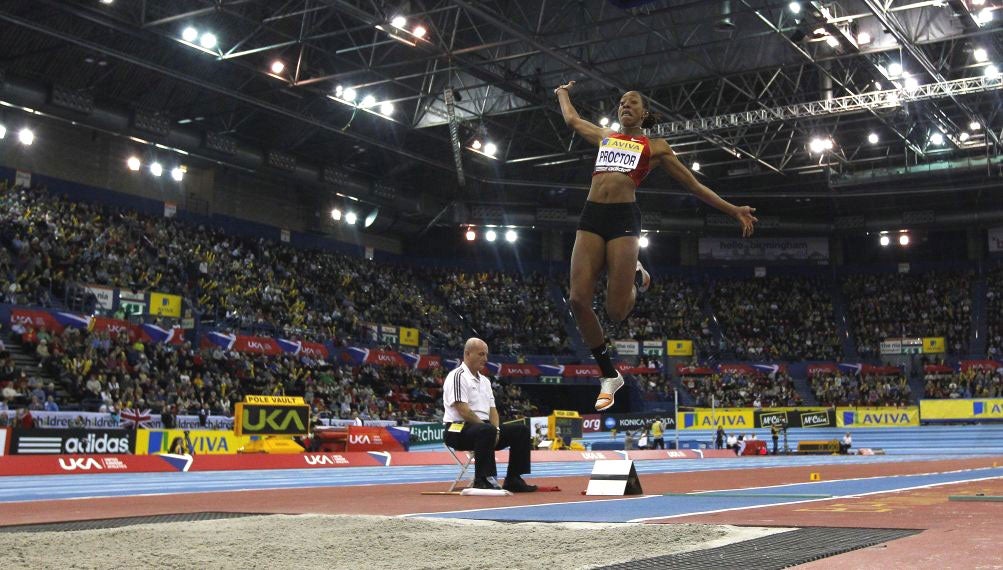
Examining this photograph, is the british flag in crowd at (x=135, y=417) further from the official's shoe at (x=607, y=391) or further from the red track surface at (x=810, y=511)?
the official's shoe at (x=607, y=391)

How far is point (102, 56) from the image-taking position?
29828 mm

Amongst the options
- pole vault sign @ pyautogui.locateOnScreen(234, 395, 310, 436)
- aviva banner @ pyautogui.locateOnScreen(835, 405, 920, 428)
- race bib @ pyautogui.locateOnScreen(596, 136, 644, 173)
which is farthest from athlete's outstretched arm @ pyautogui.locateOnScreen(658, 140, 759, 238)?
aviva banner @ pyautogui.locateOnScreen(835, 405, 920, 428)

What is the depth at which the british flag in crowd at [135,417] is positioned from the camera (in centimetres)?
2317

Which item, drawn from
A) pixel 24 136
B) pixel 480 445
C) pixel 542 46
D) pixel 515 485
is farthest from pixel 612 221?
pixel 24 136

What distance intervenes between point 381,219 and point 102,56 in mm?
19121

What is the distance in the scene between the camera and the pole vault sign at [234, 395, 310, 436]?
21.1 metres

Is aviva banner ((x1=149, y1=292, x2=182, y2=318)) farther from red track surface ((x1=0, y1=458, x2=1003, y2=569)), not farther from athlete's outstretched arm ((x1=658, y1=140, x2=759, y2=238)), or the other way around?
athlete's outstretched arm ((x1=658, y1=140, x2=759, y2=238))

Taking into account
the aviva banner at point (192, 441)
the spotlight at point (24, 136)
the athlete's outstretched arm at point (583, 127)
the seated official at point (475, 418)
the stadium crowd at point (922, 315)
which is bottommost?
the aviva banner at point (192, 441)

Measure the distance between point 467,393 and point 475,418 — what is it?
0.24 metres

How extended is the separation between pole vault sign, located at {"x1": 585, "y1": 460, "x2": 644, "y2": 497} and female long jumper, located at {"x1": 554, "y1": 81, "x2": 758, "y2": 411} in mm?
2159

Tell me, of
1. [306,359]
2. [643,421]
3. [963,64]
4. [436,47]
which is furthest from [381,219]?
[963,64]

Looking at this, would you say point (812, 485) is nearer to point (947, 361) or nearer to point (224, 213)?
point (224, 213)

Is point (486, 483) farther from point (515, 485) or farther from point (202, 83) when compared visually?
point (202, 83)

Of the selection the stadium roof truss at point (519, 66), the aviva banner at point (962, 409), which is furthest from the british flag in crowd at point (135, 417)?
the aviva banner at point (962, 409)
